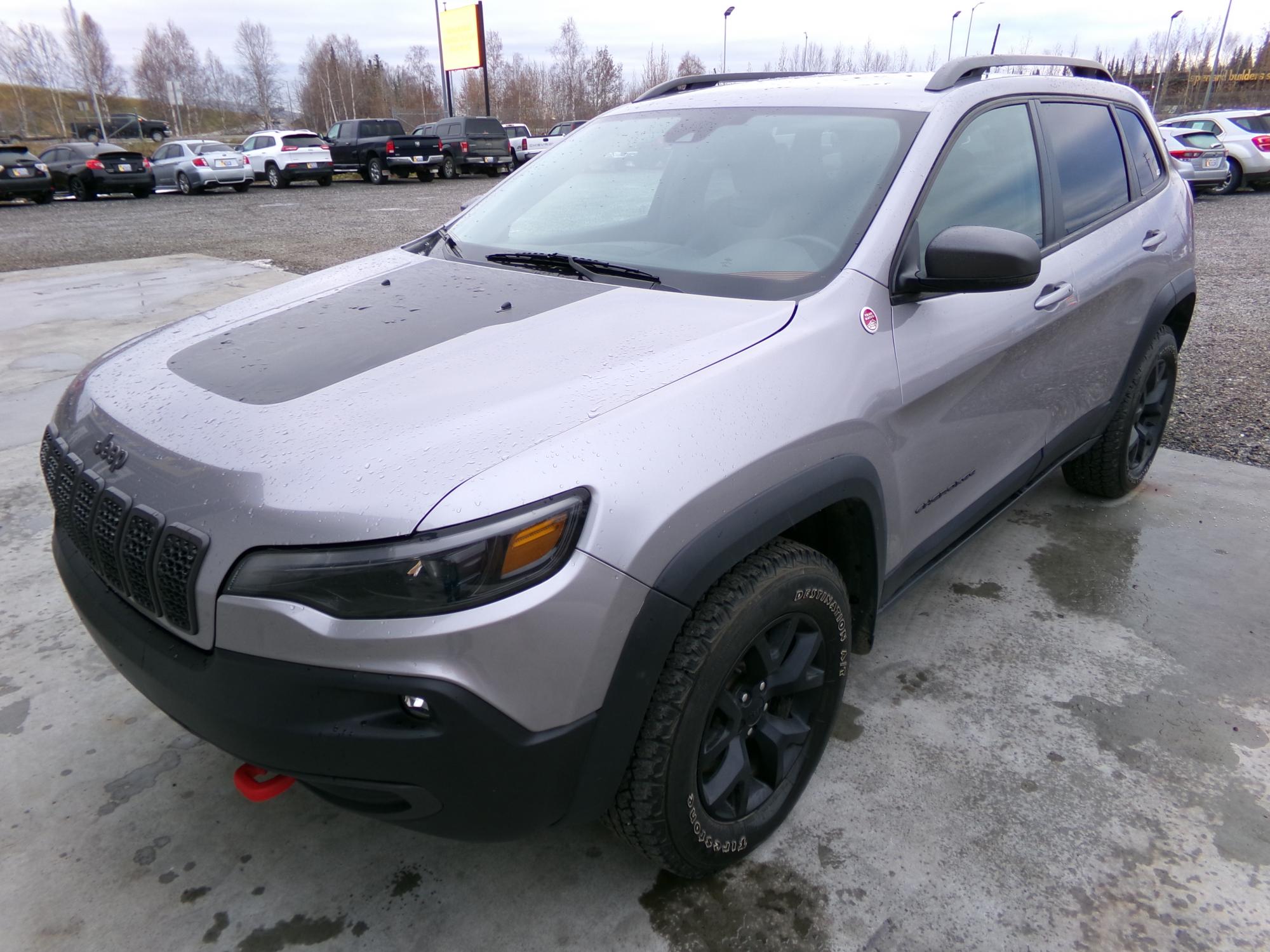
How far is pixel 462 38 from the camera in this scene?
40.1m

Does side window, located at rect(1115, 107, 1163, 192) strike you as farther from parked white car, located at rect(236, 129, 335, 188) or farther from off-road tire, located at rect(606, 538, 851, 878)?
parked white car, located at rect(236, 129, 335, 188)

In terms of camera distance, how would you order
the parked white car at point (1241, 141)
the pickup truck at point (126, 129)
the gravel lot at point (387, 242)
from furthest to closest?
the pickup truck at point (126, 129) → the parked white car at point (1241, 141) → the gravel lot at point (387, 242)

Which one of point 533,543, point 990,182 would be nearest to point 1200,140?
point 990,182

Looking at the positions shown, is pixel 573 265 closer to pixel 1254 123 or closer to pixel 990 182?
pixel 990 182

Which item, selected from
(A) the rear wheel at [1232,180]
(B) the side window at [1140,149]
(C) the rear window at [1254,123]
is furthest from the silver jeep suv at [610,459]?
(C) the rear window at [1254,123]

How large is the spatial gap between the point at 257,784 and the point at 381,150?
26.1 m

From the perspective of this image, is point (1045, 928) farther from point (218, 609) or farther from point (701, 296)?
point (218, 609)

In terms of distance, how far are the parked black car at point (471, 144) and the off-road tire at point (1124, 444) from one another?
81.8 ft

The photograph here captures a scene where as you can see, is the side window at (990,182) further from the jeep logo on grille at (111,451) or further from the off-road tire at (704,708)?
the jeep logo on grille at (111,451)

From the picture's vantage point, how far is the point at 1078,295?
305 cm

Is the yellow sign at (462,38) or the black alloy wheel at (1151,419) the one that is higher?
the yellow sign at (462,38)

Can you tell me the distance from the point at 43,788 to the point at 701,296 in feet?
7.15

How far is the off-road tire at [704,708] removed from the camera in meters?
1.73

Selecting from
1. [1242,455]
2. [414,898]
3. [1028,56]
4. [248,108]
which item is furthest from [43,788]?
[248,108]
